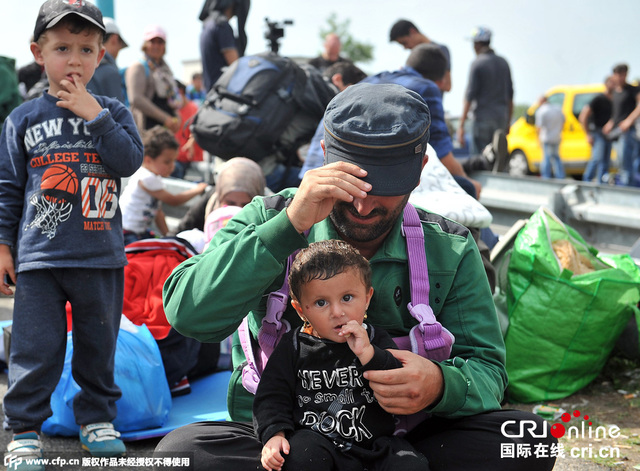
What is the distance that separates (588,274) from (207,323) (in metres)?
2.67

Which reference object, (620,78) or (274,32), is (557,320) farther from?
(620,78)

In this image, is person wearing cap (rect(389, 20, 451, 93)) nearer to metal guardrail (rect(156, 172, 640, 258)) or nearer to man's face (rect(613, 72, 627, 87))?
metal guardrail (rect(156, 172, 640, 258))

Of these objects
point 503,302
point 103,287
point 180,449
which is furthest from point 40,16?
point 503,302

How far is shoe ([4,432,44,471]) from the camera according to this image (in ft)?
9.71

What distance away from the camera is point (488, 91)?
28.8ft

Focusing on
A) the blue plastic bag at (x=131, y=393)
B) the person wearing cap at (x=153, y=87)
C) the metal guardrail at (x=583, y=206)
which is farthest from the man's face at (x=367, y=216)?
the person wearing cap at (x=153, y=87)

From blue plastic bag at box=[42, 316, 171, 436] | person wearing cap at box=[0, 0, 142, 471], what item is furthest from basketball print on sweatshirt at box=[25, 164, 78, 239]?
blue plastic bag at box=[42, 316, 171, 436]

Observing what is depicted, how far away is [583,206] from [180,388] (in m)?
3.81

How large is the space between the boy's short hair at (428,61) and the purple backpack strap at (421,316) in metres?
3.09

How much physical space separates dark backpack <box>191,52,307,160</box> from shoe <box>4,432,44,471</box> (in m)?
2.91

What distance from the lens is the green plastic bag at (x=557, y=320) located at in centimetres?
406

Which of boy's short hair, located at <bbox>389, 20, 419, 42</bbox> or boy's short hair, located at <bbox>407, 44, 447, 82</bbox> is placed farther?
boy's short hair, located at <bbox>389, 20, 419, 42</bbox>

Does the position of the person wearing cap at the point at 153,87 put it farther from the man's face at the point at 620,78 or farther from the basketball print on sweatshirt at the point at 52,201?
the man's face at the point at 620,78

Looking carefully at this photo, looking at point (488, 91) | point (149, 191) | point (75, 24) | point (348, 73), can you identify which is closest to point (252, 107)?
point (149, 191)
